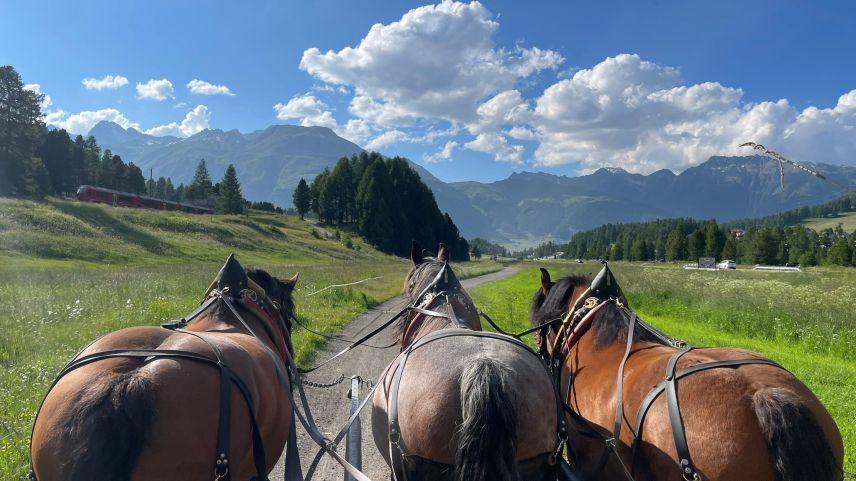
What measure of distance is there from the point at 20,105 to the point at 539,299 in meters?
56.9

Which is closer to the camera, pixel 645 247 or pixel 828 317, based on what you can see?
pixel 828 317

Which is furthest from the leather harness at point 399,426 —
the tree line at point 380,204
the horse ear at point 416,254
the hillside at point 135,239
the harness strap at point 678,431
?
the tree line at point 380,204

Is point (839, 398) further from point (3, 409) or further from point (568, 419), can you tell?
point (3, 409)

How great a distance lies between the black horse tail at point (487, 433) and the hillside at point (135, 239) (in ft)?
97.0

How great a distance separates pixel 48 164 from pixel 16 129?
16.4 meters

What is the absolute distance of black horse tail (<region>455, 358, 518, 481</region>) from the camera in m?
2.26

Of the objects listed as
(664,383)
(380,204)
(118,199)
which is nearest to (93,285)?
(664,383)

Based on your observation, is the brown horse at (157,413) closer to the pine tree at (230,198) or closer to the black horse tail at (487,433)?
the black horse tail at (487,433)

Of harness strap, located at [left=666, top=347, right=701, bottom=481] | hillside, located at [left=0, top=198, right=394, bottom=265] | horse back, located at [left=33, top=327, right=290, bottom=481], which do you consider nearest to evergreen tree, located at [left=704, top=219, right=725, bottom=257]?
hillside, located at [left=0, top=198, right=394, bottom=265]

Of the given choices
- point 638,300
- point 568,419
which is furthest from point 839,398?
point 638,300

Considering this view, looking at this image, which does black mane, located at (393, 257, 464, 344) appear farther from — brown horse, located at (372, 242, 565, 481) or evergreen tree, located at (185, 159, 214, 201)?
evergreen tree, located at (185, 159, 214, 201)

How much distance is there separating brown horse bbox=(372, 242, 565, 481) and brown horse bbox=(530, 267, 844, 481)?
0.60 meters

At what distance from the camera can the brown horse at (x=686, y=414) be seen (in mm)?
2301

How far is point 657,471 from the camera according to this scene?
2.74 meters
